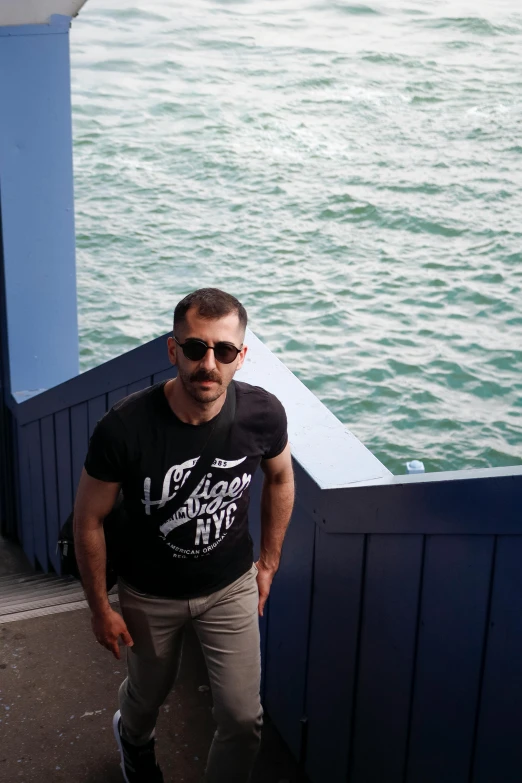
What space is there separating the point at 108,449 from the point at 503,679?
1.02m

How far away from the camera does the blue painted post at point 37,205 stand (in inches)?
191

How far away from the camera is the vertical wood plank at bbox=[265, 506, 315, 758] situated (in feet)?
9.05

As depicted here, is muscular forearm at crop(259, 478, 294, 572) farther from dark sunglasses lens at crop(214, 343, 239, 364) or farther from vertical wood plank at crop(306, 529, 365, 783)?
dark sunglasses lens at crop(214, 343, 239, 364)

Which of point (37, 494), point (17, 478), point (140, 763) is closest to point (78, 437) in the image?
point (37, 494)

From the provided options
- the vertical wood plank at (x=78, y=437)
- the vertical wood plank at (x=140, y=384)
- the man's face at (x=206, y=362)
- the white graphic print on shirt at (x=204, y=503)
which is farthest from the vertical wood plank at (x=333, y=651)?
the vertical wood plank at (x=78, y=437)

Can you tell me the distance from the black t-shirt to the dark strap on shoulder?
1 centimetres

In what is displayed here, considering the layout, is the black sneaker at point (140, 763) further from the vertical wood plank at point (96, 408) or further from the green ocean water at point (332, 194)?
the green ocean water at point (332, 194)

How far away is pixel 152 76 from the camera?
817 inches

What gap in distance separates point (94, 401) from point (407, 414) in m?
7.61

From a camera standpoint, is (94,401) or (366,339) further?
(366,339)

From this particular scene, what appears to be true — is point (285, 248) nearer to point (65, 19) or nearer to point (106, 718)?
point (65, 19)

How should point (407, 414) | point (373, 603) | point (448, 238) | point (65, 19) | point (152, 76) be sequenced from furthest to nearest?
1. point (152, 76)
2. point (448, 238)
3. point (407, 414)
4. point (65, 19)
5. point (373, 603)

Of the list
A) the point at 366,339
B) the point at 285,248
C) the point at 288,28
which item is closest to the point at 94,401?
the point at 366,339

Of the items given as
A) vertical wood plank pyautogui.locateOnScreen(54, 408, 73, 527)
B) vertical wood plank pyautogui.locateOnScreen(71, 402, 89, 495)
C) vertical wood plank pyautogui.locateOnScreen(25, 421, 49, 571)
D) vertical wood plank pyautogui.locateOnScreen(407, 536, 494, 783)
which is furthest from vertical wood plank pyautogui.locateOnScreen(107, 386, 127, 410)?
vertical wood plank pyautogui.locateOnScreen(407, 536, 494, 783)
